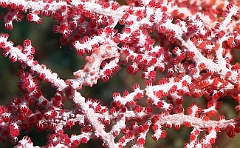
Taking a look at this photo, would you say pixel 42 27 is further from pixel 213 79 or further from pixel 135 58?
pixel 213 79

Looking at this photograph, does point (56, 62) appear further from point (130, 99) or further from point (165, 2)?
point (165, 2)

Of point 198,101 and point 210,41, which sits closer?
point 210,41

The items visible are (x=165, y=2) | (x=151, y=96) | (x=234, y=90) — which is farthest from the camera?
(x=165, y=2)

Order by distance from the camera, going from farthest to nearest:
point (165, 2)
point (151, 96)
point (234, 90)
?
point (165, 2)
point (234, 90)
point (151, 96)

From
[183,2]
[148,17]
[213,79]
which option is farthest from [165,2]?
[213,79]

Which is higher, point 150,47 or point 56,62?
point 56,62

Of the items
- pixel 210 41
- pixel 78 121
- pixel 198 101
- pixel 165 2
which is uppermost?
pixel 165 2
